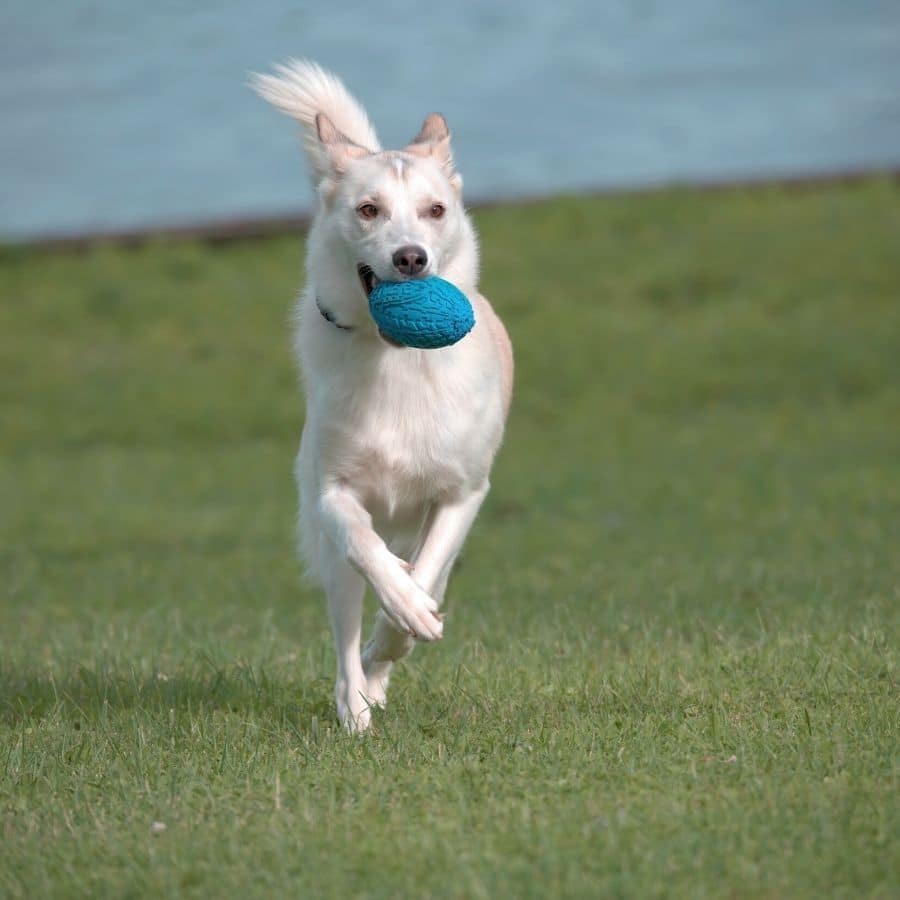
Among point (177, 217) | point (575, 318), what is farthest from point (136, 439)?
point (177, 217)

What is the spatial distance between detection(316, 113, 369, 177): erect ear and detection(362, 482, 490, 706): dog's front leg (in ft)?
4.19

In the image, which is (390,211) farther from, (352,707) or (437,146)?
(352,707)

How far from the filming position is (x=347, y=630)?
5652mm

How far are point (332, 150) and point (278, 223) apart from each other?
54.1ft

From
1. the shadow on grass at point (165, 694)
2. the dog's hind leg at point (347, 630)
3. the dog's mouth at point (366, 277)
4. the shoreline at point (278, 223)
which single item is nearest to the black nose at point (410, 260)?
the dog's mouth at point (366, 277)

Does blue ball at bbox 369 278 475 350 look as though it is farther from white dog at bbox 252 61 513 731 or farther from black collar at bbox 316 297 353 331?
black collar at bbox 316 297 353 331

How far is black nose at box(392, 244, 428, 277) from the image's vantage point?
5.23m

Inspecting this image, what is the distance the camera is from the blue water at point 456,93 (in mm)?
23562

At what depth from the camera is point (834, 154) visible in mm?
23281

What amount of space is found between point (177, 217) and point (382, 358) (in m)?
18.7

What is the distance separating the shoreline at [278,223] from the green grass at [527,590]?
0.90 feet

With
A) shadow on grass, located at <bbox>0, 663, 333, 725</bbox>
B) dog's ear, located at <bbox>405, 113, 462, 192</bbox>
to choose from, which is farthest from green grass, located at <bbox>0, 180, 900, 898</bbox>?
dog's ear, located at <bbox>405, 113, 462, 192</bbox>

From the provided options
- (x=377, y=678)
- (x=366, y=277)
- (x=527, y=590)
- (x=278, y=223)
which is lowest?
(x=278, y=223)

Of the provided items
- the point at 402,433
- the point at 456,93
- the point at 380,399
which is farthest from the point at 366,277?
the point at 456,93
